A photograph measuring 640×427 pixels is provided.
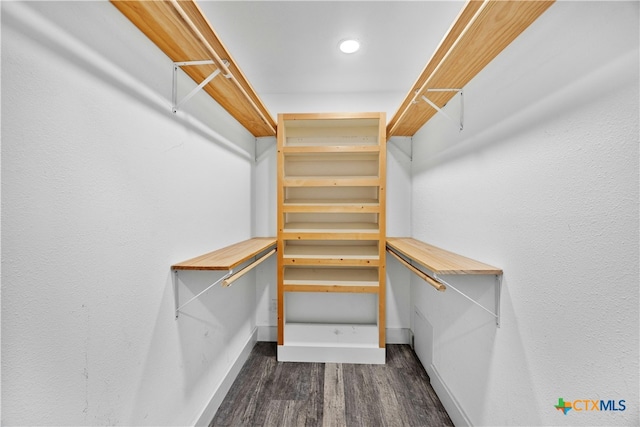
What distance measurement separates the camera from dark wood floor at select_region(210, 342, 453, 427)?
151 cm

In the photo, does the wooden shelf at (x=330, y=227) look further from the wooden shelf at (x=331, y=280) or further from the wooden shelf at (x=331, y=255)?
the wooden shelf at (x=331, y=280)

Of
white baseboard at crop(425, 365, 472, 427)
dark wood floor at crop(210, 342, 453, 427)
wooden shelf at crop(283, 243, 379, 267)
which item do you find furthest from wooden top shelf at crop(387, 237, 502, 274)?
dark wood floor at crop(210, 342, 453, 427)

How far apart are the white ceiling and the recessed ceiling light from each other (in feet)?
0.12

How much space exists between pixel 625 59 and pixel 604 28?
0.12 metres

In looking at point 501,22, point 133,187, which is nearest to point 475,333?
point 501,22

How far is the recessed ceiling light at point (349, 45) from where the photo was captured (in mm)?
1591

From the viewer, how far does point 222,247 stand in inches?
66.1

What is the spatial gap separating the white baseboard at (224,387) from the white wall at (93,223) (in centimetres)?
9

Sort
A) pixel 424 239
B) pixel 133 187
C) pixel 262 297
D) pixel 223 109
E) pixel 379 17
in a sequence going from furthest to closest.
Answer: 1. pixel 262 297
2. pixel 424 239
3. pixel 223 109
4. pixel 379 17
5. pixel 133 187

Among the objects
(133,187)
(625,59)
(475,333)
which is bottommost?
(475,333)

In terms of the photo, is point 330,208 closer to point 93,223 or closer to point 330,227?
point 330,227

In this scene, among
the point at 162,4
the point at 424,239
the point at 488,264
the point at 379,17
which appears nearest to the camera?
the point at 162,4

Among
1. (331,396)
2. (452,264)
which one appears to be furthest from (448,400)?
(452,264)

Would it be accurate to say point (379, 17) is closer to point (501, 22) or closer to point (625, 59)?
point (501, 22)
